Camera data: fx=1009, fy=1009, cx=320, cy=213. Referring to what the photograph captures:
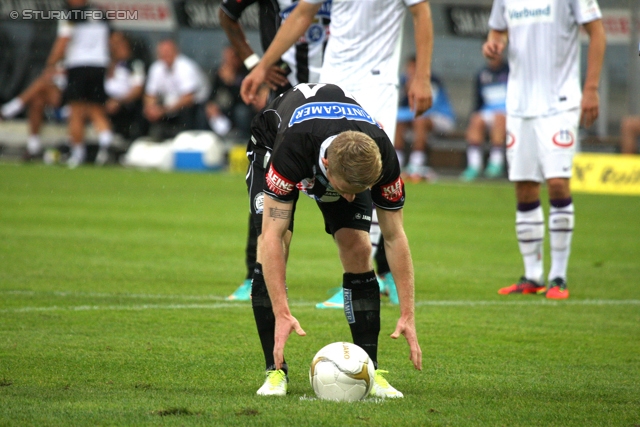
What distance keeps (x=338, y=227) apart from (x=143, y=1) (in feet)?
66.3

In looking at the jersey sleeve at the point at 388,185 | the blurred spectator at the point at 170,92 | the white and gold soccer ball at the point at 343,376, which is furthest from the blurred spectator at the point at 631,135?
the white and gold soccer ball at the point at 343,376

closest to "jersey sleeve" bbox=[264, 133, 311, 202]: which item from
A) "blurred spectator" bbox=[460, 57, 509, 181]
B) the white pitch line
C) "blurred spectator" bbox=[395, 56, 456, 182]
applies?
the white pitch line

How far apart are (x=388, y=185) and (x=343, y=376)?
81 cm

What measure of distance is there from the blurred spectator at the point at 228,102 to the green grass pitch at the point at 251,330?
901 centimetres

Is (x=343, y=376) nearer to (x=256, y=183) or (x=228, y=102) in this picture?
(x=256, y=183)

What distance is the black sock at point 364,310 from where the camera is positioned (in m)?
4.49

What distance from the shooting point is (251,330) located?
5.79 metres

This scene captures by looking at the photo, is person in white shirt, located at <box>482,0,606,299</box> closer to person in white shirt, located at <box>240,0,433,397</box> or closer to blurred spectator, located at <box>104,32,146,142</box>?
person in white shirt, located at <box>240,0,433,397</box>

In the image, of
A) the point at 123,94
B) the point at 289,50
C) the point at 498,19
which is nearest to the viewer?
the point at 289,50

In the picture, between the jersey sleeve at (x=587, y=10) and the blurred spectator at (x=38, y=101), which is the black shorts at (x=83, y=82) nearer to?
the blurred spectator at (x=38, y=101)

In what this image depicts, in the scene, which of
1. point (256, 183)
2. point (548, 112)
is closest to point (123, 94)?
point (548, 112)

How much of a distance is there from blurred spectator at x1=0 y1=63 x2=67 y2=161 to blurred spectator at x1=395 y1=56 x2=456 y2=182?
6627 millimetres

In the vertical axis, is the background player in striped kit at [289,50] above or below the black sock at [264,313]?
above

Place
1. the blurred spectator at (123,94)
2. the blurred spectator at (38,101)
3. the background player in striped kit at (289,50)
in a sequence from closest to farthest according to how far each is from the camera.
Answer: the background player in striped kit at (289,50) < the blurred spectator at (38,101) < the blurred spectator at (123,94)
